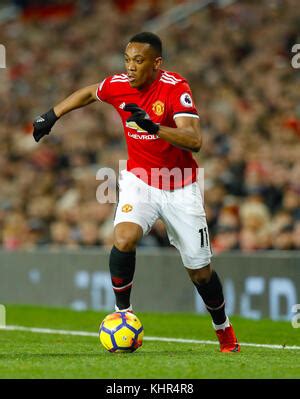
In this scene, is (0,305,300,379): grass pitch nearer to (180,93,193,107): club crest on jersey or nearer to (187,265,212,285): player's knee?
(187,265,212,285): player's knee

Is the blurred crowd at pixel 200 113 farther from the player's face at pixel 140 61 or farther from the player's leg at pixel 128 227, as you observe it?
the player's face at pixel 140 61

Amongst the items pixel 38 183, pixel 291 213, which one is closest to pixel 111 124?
pixel 38 183

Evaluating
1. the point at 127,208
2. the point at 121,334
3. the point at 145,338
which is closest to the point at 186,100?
the point at 127,208

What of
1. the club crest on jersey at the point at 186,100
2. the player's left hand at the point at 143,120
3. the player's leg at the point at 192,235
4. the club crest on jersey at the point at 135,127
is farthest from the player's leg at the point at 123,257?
the club crest on jersey at the point at 186,100

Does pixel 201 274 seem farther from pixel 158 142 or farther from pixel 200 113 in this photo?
pixel 200 113

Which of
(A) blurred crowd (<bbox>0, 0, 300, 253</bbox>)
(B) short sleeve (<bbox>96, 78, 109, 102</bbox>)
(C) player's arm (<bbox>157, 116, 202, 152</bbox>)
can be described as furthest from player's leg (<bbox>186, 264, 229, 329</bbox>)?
(A) blurred crowd (<bbox>0, 0, 300, 253</bbox>)

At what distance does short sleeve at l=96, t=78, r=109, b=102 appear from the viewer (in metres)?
8.75

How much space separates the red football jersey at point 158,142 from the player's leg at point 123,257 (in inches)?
18.4

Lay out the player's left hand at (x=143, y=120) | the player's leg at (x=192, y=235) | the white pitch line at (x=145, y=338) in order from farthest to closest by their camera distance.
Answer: the white pitch line at (x=145, y=338), the player's leg at (x=192, y=235), the player's left hand at (x=143, y=120)

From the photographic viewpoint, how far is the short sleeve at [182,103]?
26.9ft

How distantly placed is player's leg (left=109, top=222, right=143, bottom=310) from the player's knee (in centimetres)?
50

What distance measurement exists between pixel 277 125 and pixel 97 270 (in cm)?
309

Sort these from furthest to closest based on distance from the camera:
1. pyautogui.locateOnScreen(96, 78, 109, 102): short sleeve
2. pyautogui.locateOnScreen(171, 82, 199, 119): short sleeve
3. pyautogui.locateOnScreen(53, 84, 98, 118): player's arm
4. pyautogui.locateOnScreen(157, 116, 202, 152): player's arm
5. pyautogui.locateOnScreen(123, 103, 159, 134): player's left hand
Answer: pyautogui.locateOnScreen(53, 84, 98, 118): player's arm → pyautogui.locateOnScreen(96, 78, 109, 102): short sleeve → pyautogui.locateOnScreen(171, 82, 199, 119): short sleeve → pyautogui.locateOnScreen(157, 116, 202, 152): player's arm → pyautogui.locateOnScreen(123, 103, 159, 134): player's left hand

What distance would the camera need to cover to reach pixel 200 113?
16438 mm
